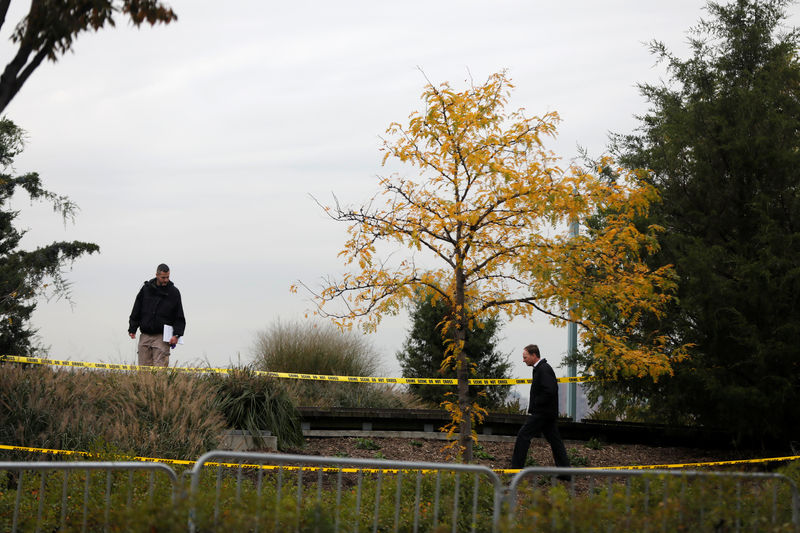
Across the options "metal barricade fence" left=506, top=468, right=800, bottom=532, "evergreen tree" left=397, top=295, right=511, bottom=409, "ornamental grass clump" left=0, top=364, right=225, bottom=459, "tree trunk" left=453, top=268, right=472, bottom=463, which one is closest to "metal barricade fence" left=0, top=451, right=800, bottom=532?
"metal barricade fence" left=506, top=468, right=800, bottom=532

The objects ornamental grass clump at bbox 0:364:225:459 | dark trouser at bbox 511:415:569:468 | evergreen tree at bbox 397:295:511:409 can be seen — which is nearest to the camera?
ornamental grass clump at bbox 0:364:225:459

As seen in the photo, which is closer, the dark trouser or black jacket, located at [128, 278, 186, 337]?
the dark trouser

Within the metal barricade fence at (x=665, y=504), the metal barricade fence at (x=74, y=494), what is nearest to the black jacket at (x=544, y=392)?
the metal barricade fence at (x=665, y=504)

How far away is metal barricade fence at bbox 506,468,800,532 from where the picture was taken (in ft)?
17.3

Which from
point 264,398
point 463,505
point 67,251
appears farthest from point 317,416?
point 67,251

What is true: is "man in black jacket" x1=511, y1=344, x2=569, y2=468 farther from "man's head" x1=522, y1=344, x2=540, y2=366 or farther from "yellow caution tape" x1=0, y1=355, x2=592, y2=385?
"yellow caution tape" x1=0, y1=355, x2=592, y2=385

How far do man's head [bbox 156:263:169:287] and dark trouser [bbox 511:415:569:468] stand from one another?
20.0ft

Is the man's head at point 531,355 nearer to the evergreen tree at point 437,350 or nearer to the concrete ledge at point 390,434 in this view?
the concrete ledge at point 390,434

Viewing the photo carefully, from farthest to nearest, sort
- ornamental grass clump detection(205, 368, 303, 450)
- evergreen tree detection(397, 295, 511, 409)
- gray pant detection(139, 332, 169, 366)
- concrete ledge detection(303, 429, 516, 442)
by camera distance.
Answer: evergreen tree detection(397, 295, 511, 409)
gray pant detection(139, 332, 169, 366)
concrete ledge detection(303, 429, 516, 442)
ornamental grass clump detection(205, 368, 303, 450)

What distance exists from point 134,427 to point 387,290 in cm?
354

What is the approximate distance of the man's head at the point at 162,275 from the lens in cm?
1412

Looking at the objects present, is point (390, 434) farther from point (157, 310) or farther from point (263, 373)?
point (157, 310)

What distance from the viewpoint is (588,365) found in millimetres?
16281

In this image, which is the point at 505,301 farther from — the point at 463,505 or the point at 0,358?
the point at 0,358
